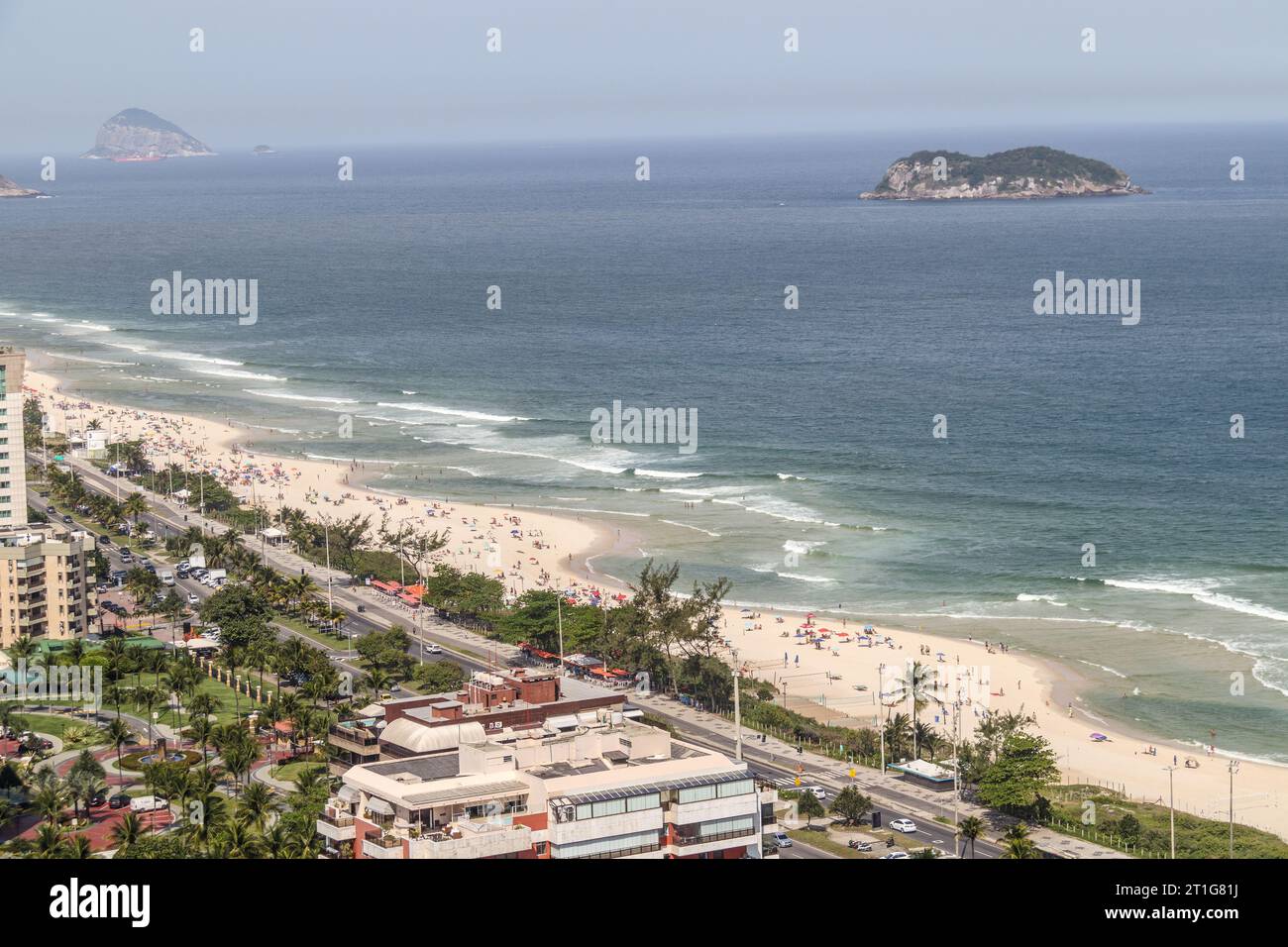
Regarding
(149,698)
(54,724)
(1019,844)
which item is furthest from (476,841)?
(54,724)

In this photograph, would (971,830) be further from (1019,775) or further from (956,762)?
(956,762)

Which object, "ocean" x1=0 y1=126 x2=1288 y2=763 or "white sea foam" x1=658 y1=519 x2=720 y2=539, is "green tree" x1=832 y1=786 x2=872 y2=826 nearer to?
"ocean" x1=0 y1=126 x2=1288 y2=763

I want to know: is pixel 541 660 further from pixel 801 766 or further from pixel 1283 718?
pixel 1283 718
